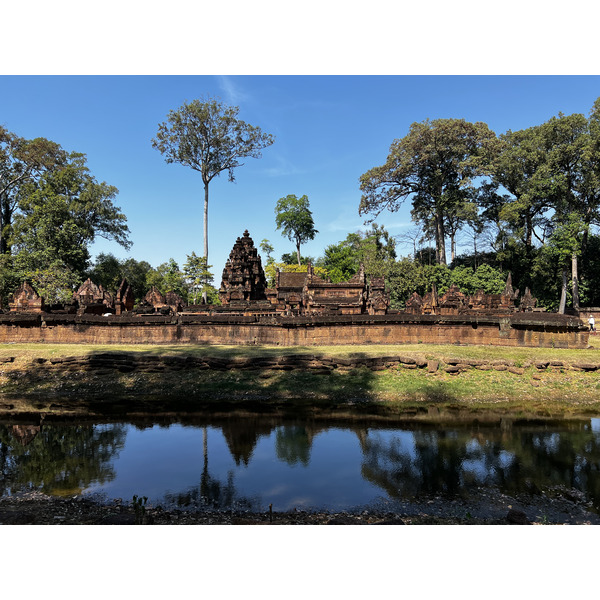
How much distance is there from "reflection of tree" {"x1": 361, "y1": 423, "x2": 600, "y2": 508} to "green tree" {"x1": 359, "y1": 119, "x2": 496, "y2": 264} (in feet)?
113

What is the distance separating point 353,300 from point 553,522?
19516 mm

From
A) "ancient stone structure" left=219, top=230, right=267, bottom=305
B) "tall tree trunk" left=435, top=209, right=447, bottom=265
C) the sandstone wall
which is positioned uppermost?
"tall tree trunk" left=435, top=209, right=447, bottom=265

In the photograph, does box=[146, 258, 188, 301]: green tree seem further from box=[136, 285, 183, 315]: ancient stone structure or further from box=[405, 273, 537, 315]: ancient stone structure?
box=[405, 273, 537, 315]: ancient stone structure

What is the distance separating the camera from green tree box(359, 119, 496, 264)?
4041 centimetres

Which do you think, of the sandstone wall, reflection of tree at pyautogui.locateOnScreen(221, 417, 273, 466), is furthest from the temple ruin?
reflection of tree at pyautogui.locateOnScreen(221, 417, 273, 466)

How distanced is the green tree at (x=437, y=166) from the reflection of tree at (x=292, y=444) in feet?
119

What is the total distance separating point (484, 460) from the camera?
816 cm

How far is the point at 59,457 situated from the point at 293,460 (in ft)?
18.5

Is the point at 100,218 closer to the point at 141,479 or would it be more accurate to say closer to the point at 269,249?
the point at 269,249

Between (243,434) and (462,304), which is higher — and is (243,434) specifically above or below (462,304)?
below

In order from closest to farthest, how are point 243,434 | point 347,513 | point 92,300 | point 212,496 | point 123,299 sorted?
point 347,513 < point 212,496 < point 243,434 < point 123,299 < point 92,300

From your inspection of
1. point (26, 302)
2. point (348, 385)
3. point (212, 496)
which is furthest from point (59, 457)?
point (26, 302)

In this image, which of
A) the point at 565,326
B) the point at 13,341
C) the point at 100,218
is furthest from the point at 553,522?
the point at 100,218

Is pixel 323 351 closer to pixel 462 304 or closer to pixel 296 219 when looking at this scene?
pixel 462 304
